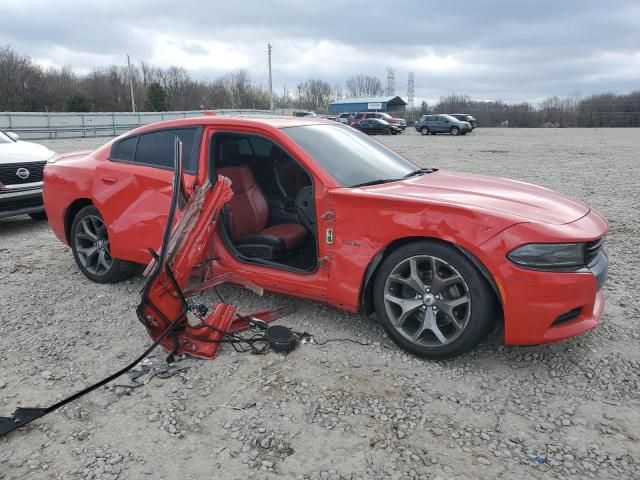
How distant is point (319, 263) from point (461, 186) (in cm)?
118

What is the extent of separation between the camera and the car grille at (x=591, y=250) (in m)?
2.92

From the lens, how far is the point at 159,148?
4.22m

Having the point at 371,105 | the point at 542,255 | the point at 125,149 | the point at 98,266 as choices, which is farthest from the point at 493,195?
the point at 371,105

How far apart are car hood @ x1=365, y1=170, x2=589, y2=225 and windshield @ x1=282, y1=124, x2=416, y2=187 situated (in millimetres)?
200

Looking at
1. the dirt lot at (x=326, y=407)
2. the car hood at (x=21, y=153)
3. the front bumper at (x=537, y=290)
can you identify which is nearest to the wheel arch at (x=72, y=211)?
the dirt lot at (x=326, y=407)

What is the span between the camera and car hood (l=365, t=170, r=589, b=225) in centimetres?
304

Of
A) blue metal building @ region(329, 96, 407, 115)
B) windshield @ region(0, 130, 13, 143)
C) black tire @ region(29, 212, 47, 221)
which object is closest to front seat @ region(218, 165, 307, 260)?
black tire @ region(29, 212, 47, 221)

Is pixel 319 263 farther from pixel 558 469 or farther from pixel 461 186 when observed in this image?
pixel 558 469

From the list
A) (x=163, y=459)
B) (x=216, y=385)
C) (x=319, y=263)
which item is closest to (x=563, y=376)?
(x=319, y=263)

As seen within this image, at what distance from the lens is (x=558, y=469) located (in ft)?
7.46

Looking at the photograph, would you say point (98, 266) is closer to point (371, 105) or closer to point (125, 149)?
point (125, 149)

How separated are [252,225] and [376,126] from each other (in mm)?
32346

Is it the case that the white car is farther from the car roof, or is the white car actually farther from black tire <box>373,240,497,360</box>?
black tire <box>373,240,497,360</box>

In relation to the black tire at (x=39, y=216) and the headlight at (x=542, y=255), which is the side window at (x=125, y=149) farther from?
the black tire at (x=39, y=216)
